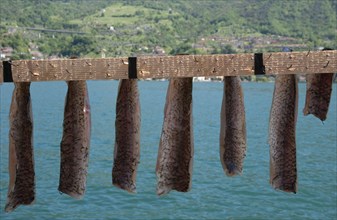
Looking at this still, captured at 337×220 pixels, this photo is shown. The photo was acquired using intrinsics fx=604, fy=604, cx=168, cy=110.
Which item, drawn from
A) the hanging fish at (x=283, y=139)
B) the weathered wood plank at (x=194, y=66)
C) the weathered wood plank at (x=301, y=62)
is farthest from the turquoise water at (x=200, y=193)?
the weathered wood plank at (x=301, y=62)

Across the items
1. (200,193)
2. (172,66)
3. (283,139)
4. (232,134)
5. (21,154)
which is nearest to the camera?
(172,66)

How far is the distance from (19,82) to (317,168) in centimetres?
3720

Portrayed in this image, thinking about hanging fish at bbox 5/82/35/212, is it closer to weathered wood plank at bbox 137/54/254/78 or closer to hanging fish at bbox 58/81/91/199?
hanging fish at bbox 58/81/91/199

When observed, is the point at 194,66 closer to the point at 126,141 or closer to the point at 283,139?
the point at 126,141

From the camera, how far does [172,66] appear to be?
6.00 metres

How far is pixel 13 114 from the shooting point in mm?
6383

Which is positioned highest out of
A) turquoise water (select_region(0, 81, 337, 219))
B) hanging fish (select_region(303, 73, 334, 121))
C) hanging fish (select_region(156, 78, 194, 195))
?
hanging fish (select_region(303, 73, 334, 121))

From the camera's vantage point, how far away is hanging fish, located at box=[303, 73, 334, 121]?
659cm

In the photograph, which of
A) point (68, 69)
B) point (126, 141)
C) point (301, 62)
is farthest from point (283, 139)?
point (68, 69)

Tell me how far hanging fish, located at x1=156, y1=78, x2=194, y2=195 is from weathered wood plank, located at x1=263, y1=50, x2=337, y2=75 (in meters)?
1.02

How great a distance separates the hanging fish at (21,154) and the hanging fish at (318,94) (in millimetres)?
3057

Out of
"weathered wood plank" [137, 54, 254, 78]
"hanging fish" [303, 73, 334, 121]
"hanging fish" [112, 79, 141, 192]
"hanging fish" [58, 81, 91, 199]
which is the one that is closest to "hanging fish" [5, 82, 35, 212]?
"hanging fish" [58, 81, 91, 199]

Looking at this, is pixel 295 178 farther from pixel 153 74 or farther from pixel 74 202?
pixel 74 202

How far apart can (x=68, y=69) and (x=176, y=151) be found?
150cm
